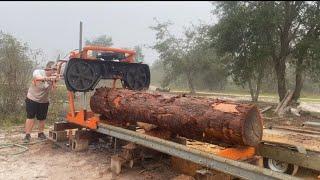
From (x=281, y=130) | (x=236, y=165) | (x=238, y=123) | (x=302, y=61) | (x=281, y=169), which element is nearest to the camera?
(x=236, y=165)

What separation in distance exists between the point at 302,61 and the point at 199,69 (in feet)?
54.8

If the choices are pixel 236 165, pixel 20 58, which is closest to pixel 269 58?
pixel 20 58

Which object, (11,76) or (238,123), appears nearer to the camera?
(238,123)

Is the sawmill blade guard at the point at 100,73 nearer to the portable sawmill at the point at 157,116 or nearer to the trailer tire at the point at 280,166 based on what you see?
the portable sawmill at the point at 157,116

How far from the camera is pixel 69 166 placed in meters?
7.31

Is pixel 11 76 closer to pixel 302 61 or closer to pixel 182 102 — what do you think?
pixel 182 102

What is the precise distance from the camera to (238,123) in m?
5.48

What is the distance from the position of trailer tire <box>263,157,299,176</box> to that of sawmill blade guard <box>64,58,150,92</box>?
3449mm

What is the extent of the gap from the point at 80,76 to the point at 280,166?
3.90 metres

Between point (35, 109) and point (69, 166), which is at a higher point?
point (35, 109)

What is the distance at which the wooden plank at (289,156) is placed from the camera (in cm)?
555

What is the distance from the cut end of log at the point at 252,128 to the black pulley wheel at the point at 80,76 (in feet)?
11.6

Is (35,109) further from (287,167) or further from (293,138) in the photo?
(287,167)

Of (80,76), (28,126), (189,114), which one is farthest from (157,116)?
(28,126)
